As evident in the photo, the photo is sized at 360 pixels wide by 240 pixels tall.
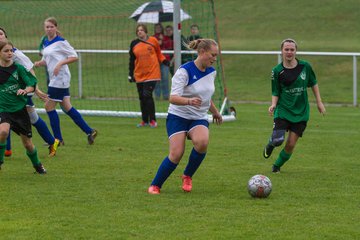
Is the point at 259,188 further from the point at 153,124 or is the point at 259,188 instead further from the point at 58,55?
the point at 153,124

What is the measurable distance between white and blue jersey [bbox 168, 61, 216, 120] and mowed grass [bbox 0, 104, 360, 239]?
2.86ft

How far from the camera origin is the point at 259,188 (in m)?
8.66

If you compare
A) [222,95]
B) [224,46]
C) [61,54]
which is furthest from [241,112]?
[224,46]

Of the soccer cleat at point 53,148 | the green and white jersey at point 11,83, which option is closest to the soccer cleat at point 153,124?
the soccer cleat at point 53,148

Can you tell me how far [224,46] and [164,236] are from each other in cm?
2553

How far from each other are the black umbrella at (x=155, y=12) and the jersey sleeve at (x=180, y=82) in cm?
931

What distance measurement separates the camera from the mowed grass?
733 centimetres

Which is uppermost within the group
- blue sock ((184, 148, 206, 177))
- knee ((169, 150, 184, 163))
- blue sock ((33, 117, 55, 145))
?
knee ((169, 150, 184, 163))

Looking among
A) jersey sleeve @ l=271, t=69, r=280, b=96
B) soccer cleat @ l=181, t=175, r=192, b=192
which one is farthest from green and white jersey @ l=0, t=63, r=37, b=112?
jersey sleeve @ l=271, t=69, r=280, b=96

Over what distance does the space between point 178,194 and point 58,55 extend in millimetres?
4827

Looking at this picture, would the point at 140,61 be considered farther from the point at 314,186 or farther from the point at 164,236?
the point at 164,236

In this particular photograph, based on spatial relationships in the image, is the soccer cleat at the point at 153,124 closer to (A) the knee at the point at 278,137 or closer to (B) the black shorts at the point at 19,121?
(A) the knee at the point at 278,137

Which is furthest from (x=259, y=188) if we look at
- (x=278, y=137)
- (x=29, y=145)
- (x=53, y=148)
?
(x=53, y=148)

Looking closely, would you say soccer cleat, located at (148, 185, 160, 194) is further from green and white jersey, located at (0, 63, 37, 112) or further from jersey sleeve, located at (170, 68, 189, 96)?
green and white jersey, located at (0, 63, 37, 112)
